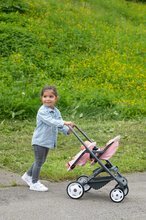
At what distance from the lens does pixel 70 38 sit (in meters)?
17.6

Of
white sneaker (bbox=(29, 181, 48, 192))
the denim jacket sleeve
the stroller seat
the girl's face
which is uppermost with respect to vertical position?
the girl's face

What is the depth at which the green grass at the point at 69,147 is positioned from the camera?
23.8 feet

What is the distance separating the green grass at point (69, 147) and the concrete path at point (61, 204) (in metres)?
0.60

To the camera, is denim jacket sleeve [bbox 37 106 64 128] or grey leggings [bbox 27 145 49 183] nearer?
denim jacket sleeve [bbox 37 106 64 128]

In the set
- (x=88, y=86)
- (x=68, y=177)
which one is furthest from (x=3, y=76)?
(x=68, y=177)

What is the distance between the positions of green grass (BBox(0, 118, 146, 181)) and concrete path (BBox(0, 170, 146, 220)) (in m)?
0.60

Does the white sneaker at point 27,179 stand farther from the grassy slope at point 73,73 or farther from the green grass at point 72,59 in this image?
the green grass at point 72,59

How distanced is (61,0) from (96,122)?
44.3ft

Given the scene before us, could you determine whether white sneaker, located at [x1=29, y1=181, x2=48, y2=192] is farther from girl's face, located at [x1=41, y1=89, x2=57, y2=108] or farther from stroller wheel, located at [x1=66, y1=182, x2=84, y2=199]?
girl's face, located at [x1=41, y1=89, x2=57, y2=108]

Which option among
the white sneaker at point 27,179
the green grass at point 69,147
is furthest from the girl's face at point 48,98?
the green grass at point 69,147

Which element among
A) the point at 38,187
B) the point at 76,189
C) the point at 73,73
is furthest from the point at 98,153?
the point at 73,73

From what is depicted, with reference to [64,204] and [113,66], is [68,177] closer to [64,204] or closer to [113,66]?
[64,204]

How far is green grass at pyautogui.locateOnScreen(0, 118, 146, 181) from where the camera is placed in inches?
286

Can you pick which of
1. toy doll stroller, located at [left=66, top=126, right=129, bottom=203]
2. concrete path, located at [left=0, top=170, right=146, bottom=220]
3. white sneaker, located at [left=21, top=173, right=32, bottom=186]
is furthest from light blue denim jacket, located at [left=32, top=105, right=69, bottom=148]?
concrete path, located at [left=0, top=170, right=146, bottom=220]
